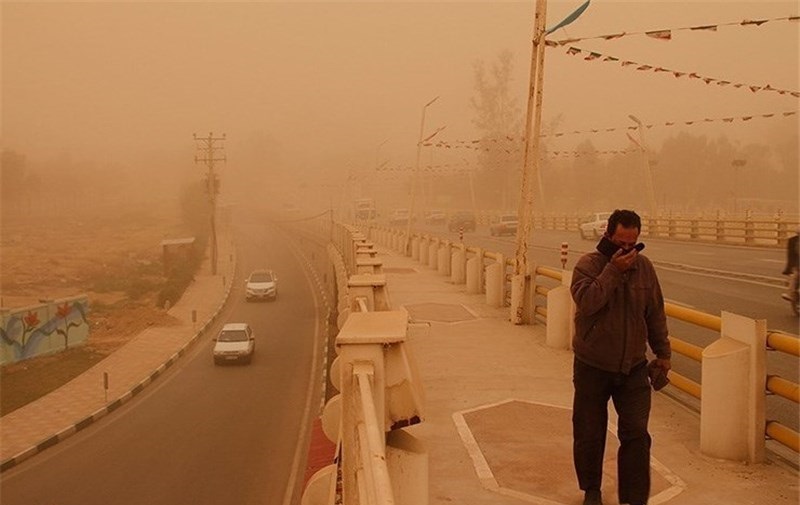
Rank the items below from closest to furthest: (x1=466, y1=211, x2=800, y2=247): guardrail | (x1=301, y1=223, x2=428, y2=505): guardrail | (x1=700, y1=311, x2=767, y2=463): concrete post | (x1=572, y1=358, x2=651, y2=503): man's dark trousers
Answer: (x1=301, y1=223, x2=428, y2=505): guardrail < (x1=572, y1=358, x2=651, y2=503): man's dark trousers < (x1=700, y1=311, x2=767, y2=463): concrete post < (x1=466, y1=211, x2=800, y2=247): guardrail

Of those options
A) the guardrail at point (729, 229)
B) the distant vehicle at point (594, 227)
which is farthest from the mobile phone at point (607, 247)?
the distant vehicle at point (594, 227)

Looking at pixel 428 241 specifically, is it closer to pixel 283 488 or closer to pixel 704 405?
pixel 283 488

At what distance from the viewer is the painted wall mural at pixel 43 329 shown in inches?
1435

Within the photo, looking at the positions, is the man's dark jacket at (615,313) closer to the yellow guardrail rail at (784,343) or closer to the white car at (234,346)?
the yellow guardrail rail at (784,343)

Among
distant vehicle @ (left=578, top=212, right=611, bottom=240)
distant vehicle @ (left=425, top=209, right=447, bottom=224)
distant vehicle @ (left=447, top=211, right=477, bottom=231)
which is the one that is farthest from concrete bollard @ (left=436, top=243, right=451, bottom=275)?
distant vehicle @ (left=425, top=209, right=447, bottom=224)

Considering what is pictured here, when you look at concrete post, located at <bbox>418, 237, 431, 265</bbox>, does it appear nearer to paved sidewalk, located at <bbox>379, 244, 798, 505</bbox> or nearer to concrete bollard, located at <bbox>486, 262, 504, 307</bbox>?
concrete bollard, located at <bbox>486, 262, 504, 307</bbox>

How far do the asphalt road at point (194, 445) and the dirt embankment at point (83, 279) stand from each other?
230 inches

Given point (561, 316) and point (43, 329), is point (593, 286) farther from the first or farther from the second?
point (43, 329)

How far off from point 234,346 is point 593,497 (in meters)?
32.1

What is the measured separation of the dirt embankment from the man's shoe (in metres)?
28.8

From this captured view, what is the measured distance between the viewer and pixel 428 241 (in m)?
28.7

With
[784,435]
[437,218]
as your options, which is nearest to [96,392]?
[784,435]

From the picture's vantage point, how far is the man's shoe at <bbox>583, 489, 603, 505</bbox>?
191 inches

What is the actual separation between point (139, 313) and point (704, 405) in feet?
153
